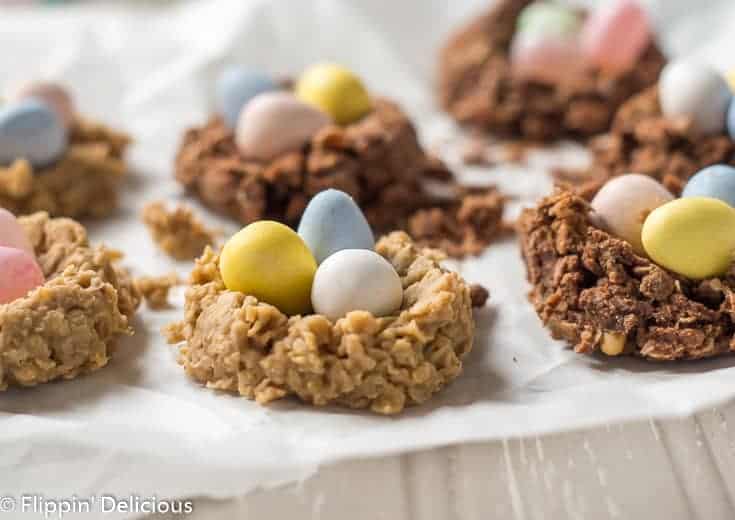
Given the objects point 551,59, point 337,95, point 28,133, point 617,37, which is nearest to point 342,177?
point 337,95

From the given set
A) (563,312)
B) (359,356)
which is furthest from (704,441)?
(359,356)

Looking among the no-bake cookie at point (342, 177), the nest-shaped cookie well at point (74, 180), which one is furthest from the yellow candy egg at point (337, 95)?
the nest-shaped cookie well at point (74, 180)

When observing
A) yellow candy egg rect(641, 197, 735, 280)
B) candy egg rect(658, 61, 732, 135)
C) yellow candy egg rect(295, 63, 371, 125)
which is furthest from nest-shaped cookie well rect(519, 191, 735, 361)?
yellow candy egg rect(295, 63, 371, 125)

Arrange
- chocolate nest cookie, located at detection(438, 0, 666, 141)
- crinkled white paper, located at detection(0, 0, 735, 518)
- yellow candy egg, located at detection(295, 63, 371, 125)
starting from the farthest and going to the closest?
chocolate nest cookie, located at detection(438, 0, 666, 141), yellow candy egg, located at detection(295, 63, 371, 125), crinkled white paper, located at detection(0, 0, 735, 518)

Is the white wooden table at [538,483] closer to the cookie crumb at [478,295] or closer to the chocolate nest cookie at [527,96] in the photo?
the cookie crumb at [478,295]

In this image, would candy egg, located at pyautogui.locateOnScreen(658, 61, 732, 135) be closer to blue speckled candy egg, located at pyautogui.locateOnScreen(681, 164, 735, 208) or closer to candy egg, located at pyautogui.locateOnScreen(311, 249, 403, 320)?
blue speckled candy egg, located at pyautogui.locateOnScreen(681, 164, 735, 208)

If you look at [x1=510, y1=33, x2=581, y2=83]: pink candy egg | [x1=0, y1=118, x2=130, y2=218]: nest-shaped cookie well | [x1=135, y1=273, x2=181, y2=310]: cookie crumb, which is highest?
[x1=510, y1=33, x2=581, y2=83]: pink candy egg

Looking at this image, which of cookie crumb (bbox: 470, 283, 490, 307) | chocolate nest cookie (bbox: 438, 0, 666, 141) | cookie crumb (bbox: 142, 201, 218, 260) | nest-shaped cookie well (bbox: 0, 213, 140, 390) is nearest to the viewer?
nest-shaped cookie well (bbox: 0, 213, 140, 390)
